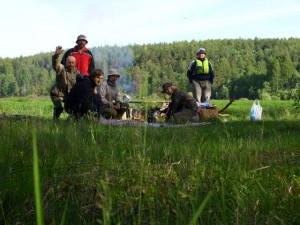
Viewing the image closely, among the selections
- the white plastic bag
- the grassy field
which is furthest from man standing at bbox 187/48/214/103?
the grassy field

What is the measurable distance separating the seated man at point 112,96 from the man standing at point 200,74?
2.48m

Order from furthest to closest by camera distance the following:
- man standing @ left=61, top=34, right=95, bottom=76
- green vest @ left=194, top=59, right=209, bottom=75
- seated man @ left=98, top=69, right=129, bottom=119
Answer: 1. green vest @ left=194, top=59, right=209, bottom=75
2. seated man @ left=98, top=69, right=129, bottom=119
3. man standing @ left=61, top=34, right=95, bottom=76

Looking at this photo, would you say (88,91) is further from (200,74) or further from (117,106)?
(200,74)

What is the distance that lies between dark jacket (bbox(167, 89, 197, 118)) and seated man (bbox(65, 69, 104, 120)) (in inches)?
86.5

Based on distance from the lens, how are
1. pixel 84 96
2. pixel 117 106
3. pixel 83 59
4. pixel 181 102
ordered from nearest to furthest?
pixel 84 96 → pixel 83 59 → pixel 181 102 → pixel 117 106

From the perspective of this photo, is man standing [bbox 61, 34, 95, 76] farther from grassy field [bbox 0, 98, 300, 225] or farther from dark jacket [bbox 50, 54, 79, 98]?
grassy field [bbox 0, 98, 300, 225]

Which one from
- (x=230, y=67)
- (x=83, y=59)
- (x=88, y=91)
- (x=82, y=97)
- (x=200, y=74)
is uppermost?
(x=83, y=59)

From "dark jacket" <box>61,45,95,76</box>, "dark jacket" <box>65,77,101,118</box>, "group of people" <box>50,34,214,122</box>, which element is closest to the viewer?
"dark jacket" <box>65,77,101,118</box>

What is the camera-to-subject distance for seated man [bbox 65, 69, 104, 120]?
816 cm

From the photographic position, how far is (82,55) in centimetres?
1011

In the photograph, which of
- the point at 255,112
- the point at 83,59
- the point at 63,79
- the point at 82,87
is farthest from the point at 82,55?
the point at 255,112

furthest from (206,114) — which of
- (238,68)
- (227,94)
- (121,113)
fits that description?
(238,68)

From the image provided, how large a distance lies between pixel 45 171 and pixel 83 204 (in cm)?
36

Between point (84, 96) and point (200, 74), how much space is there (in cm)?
531
